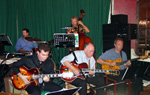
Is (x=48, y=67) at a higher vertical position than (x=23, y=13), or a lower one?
lower

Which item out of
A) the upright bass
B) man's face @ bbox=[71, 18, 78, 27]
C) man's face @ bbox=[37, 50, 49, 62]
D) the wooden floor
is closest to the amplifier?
the upright bass

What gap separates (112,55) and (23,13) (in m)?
3.93

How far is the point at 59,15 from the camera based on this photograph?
17.9ft

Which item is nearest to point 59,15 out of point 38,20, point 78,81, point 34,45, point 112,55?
point 38,20

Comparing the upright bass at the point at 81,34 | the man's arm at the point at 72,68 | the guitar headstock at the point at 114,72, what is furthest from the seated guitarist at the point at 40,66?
the upright bass at the point at 81,34

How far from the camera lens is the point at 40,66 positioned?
7.98 feet

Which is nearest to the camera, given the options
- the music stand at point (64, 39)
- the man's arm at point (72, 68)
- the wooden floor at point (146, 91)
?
the man's arm at point (72, 68)

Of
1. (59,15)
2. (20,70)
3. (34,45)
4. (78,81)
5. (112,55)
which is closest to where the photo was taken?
(20,70)

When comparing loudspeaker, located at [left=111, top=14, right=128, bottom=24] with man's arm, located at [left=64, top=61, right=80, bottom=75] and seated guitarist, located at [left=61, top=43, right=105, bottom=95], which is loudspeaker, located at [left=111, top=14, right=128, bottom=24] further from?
man's arm, located at [left=64, top=61, right=80, bottom=75]

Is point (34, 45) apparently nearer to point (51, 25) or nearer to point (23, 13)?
point (51, 25)

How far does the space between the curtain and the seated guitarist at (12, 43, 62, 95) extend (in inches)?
109

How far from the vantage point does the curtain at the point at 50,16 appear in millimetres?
5129

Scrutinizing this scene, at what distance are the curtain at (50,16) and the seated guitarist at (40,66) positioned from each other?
276 cm

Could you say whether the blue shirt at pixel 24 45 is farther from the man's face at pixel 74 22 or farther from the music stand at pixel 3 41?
the man's face at pixel 74 22
